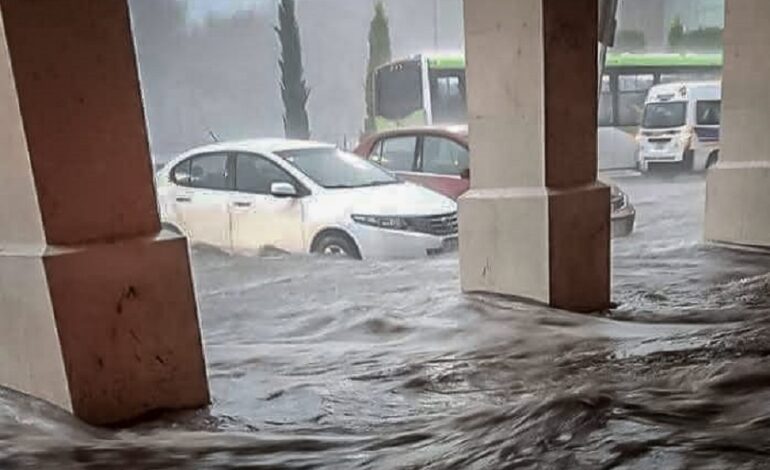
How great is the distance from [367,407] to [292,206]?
3708mm

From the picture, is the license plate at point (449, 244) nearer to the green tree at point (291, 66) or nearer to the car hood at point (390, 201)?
the car hood at point (390, 201)

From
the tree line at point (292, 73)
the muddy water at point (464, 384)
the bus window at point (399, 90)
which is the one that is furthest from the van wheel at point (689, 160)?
the muddy water at point (464, 384)

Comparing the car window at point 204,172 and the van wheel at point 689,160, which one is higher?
the car window at point 204,172

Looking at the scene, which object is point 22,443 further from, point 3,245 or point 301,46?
point 301,46

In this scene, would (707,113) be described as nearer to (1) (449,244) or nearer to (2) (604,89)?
(2) (604,89)

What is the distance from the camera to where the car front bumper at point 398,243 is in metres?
5.78

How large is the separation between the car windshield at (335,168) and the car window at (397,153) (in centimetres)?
73

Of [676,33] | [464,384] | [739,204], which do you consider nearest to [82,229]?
[464,384]

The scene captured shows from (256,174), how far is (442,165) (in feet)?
5.43

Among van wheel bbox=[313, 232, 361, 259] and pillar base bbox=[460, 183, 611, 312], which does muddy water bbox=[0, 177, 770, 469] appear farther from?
van wheel bbox=[313, 232, 361, 259]

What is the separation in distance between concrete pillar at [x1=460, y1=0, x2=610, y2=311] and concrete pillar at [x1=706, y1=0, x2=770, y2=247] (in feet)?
4.93

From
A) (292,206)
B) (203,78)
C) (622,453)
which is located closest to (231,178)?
(292,206)

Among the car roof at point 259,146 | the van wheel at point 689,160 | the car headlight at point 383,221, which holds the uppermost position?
the car roof at point 259,146

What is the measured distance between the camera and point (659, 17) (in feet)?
28.5
